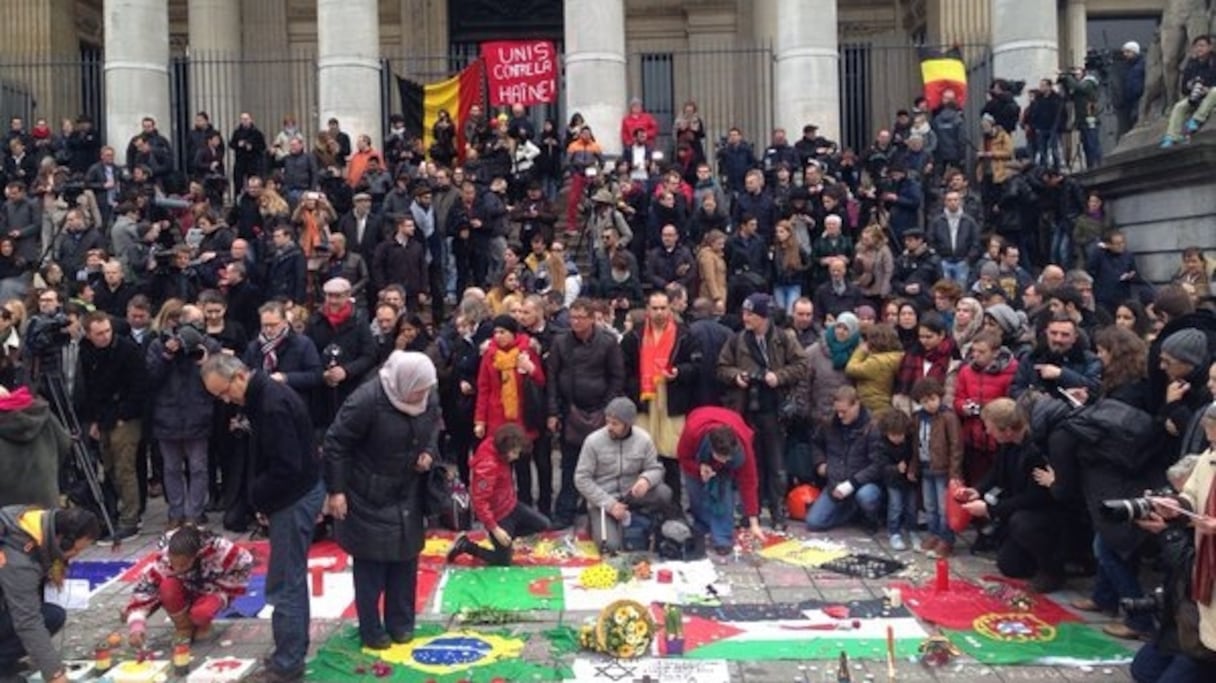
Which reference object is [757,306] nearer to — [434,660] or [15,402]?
[434,660]

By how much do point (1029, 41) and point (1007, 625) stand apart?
1591 cm

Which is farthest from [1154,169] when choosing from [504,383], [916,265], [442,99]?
[442,99]

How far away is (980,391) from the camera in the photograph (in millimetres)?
10156

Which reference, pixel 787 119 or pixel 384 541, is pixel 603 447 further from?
pixel 787 119

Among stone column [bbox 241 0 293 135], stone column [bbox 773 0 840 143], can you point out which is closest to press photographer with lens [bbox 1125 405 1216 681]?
stone column [bbox 773 0 840 143]

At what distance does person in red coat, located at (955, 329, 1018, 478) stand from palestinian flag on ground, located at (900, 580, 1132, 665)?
1.17 meters

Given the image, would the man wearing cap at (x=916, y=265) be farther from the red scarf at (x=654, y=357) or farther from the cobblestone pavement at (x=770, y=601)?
the cobblestone pavement at (x=770, y=601)

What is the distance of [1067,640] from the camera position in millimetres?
7973

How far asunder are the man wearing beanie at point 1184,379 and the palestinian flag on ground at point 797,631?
2048 mm

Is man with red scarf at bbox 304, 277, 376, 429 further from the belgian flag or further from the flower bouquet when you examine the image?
the belgian flag

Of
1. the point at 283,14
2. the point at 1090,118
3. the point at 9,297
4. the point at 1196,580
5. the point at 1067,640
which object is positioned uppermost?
the point at 283,14

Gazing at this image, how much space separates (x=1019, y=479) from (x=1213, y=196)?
682 cm

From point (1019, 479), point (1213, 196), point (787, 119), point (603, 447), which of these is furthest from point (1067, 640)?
point (787, 119)

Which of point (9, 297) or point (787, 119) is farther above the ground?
point (787, 119)
